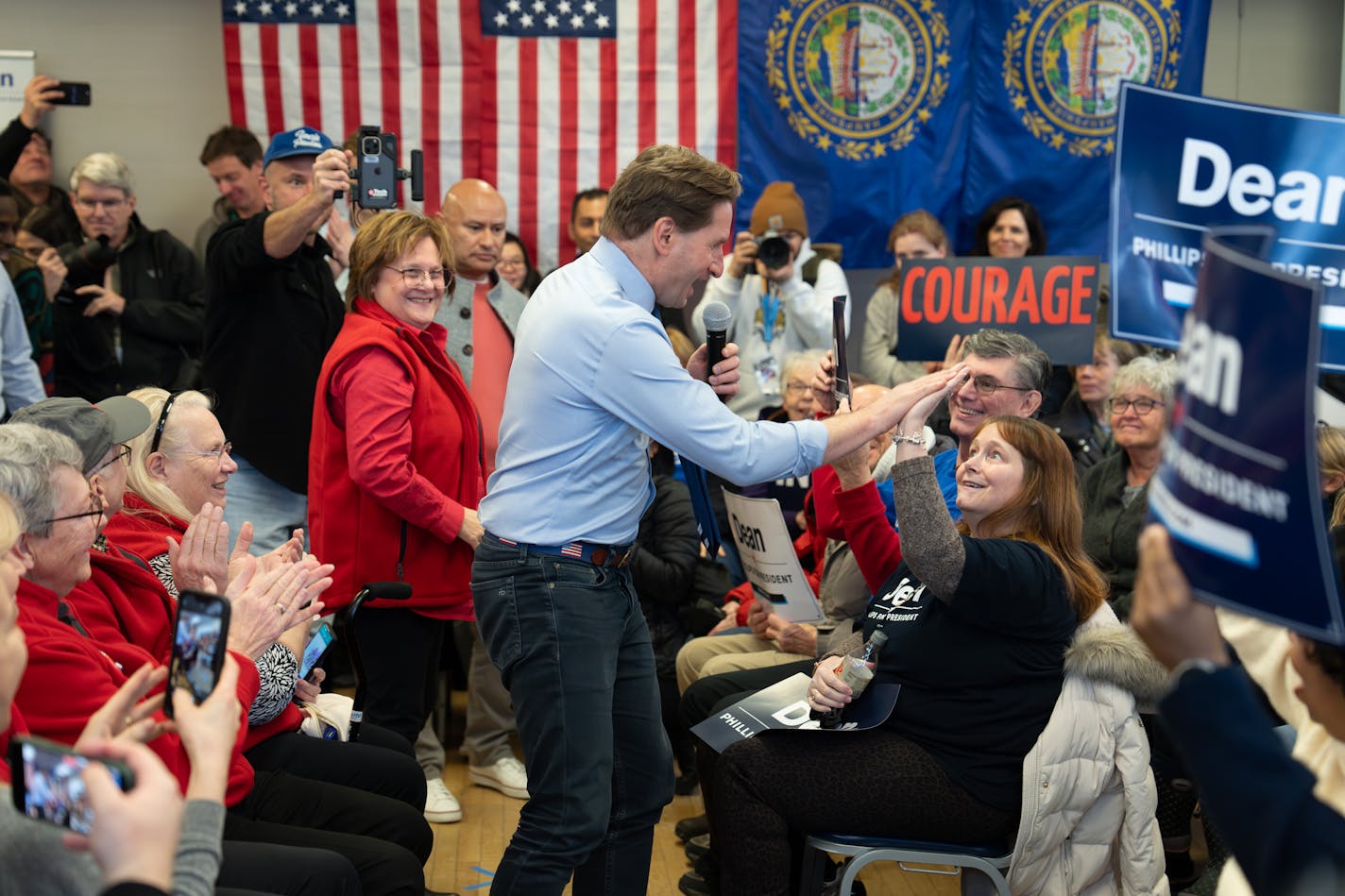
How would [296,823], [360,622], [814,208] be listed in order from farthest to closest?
[814,208]
[360,622]
[296,823]

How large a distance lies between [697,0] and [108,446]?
4475 millimetres

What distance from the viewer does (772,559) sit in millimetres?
3695

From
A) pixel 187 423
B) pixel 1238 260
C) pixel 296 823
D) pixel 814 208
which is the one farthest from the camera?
pixel 814 208

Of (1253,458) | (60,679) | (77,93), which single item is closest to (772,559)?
(60,679)

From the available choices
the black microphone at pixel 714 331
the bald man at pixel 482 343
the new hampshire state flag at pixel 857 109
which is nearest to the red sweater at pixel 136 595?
the black microphone at pixel 714 331

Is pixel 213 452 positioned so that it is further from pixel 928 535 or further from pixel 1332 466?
pixel 1332 466

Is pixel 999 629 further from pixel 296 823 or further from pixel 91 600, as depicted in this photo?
pixel 91 600

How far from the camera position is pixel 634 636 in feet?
9.55

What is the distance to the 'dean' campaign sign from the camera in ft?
14.5

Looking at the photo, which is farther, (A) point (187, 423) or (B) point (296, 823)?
(A) point (187, 423)

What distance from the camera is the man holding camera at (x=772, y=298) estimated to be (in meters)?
5.48

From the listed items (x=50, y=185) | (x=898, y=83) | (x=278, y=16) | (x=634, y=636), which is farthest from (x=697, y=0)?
(x=634, y=636)

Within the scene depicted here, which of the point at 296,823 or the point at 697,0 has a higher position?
the point at 697,0

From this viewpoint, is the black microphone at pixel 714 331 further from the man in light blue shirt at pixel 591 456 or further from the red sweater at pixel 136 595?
the red sweater at pixel 136 595
